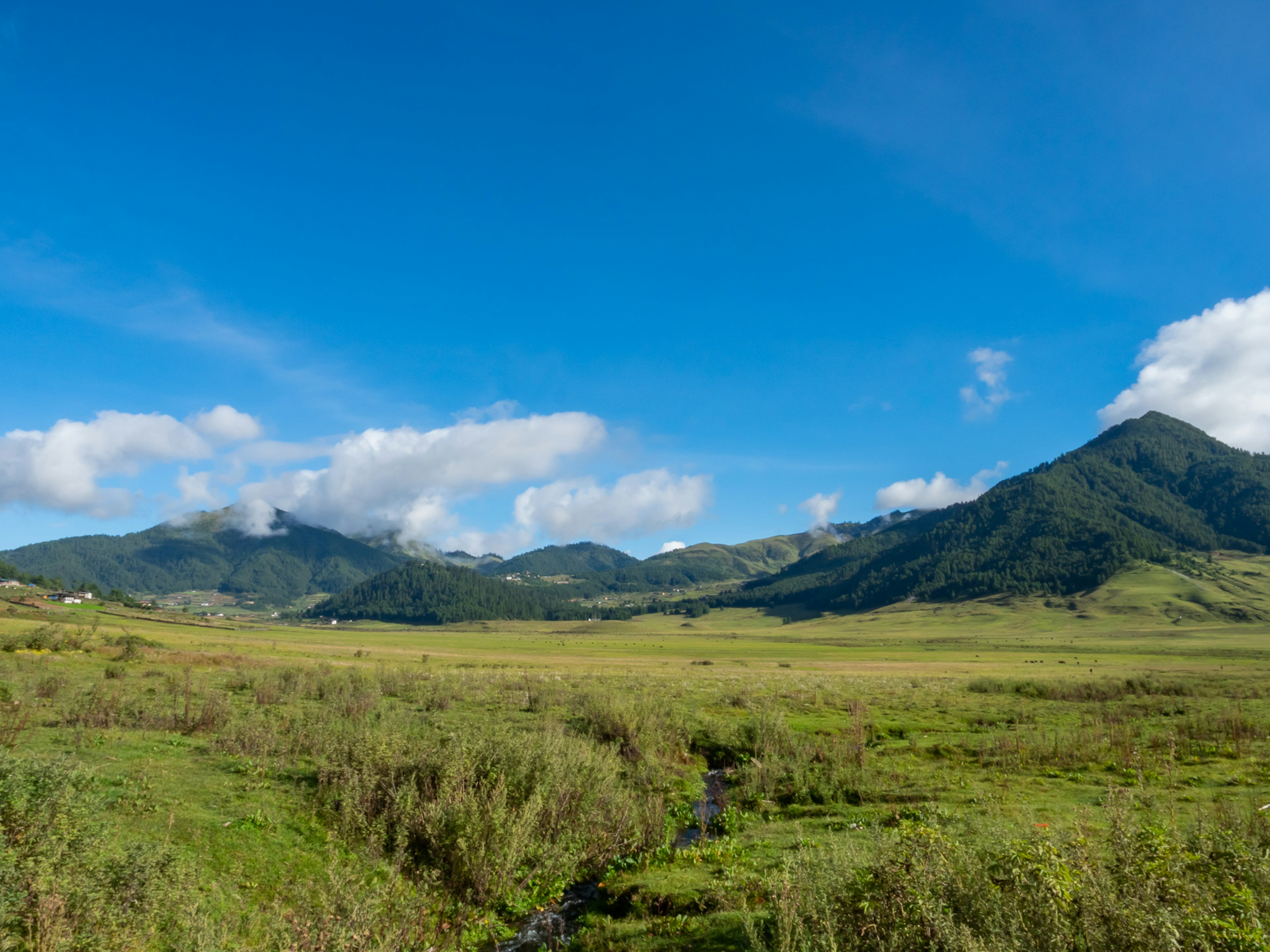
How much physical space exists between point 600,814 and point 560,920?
3.10 metres

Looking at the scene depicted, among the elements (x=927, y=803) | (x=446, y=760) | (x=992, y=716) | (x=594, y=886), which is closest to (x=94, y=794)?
(x=446, y=760)

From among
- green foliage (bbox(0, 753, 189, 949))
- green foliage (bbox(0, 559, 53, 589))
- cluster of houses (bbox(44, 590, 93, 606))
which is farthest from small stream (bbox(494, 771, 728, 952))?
green foliage (bbox(0, 559, 53, 589))

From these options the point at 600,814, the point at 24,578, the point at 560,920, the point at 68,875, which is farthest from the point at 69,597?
the point at 68,875

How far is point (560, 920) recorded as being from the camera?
1302 centimetres

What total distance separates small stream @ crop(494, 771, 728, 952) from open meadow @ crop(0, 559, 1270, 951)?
87mm

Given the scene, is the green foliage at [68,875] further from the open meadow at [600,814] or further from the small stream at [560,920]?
the small stream at [560,920]

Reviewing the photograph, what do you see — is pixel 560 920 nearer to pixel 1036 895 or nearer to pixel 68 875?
pixel 68 875

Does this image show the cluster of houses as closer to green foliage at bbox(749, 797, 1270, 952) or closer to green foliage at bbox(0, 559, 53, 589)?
green foliage at bbox(0, 559, 53, 589)

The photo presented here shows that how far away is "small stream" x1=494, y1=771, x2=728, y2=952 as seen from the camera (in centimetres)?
1212

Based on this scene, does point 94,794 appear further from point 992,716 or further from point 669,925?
point 992,716

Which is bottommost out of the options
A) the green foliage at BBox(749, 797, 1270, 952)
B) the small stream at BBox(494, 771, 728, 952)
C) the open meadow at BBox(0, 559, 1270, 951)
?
the small stream at BBox(494, 771, 728, 952)

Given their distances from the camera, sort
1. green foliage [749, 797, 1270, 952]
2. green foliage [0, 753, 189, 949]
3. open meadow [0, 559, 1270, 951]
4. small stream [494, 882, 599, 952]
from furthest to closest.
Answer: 1. small stream [494, 882, 599, 952]
2. open meadow [0, 559, 1270, 951]
3. green foliage [0, 753, 189, 949]
4. green foliage [749, 797, 1270, 952]

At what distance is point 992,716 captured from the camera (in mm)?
34500

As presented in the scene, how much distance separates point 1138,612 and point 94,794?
246242mm
